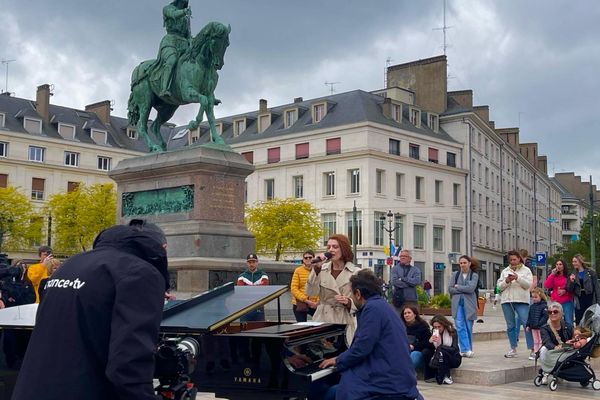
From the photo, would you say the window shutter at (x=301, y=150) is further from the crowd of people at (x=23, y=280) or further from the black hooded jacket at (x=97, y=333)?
the black hooded jacket at (x=97, y=333)

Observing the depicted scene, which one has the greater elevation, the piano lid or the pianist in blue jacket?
the piano lid

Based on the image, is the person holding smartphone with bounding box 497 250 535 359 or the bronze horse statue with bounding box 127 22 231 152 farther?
the bronze horse statue with bounding box 127 22 231 152

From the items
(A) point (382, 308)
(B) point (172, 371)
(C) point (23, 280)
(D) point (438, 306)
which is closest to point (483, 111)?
(D) point (438, 306)

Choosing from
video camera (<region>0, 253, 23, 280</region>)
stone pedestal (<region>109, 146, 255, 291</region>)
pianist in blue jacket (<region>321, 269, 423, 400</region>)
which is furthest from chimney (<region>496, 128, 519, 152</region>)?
pianist in blue jacket (<region>321, 269, 423, 400</region>)

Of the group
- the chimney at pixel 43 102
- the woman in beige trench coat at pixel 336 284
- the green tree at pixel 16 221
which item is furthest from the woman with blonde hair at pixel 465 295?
the chimney at pixel 43 102

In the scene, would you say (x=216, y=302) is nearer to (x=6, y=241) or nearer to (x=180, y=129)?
(x=6, y=241)

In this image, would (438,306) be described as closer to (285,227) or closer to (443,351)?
(443,351)

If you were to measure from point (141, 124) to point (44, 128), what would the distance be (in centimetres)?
4639

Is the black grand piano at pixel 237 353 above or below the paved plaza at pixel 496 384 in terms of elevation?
above

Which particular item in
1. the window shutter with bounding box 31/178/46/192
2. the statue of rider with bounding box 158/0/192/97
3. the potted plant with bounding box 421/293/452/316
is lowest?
the potted plant with bounding box 421/293/452/316

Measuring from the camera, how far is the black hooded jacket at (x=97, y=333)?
10.1 feet

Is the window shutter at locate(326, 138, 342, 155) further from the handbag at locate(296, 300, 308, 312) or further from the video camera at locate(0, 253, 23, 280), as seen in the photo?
the video camera at locate(0, 253, 23, 280)

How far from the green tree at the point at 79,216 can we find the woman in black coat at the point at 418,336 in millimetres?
44946

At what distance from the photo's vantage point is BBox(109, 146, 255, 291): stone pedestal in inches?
592
